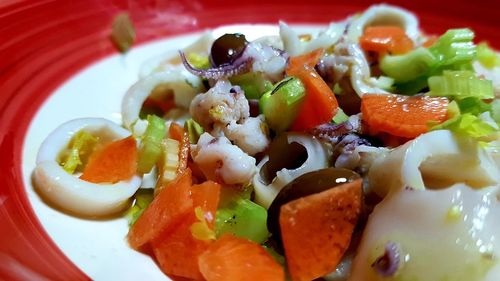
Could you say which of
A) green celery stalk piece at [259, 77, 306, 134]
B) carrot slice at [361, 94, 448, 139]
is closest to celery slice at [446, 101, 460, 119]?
Answer: carrot slice at [361, 94, 448, 139]

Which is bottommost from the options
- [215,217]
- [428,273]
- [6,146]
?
[428,273]

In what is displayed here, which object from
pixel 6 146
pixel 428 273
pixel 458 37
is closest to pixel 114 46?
pixel 6 146

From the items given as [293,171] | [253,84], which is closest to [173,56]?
[253,84]

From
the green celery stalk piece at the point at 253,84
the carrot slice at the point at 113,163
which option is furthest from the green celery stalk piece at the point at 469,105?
the carrot slice at the point at 113,163

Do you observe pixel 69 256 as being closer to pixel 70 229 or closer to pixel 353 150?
pixel 70 229

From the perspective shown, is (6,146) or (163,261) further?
(6,146)

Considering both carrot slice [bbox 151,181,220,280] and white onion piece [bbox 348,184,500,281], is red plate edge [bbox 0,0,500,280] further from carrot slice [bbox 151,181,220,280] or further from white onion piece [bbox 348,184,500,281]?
white onion piece [bbox 348,184,500,281]

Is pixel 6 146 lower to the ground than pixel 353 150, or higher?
higher
